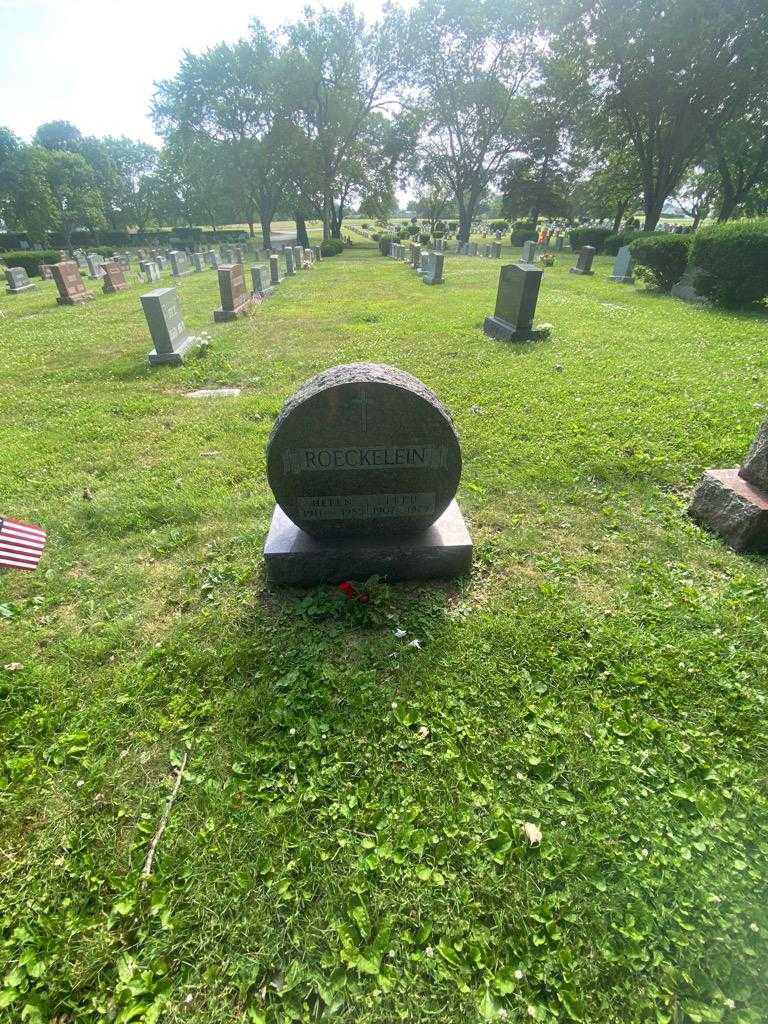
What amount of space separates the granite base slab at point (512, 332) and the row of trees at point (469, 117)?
22.2m

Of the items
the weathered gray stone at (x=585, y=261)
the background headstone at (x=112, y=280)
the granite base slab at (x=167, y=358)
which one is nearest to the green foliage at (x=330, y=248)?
the background headstone at (x=112, y=280)

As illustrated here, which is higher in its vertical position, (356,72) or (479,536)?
(356,72)

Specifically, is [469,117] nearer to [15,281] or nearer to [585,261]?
[585,261]

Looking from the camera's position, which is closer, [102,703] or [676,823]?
[676,823]

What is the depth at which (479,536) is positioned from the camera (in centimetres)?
416

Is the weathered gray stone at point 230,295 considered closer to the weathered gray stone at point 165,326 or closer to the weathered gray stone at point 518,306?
the weathered gray stone at point 165,326

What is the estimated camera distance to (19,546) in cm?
357

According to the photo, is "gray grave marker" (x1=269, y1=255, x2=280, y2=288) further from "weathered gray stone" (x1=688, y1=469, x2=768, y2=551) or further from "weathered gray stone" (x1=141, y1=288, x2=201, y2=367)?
"weathered gray stone" (x1=688, y1=469, x2=768, y2=551)

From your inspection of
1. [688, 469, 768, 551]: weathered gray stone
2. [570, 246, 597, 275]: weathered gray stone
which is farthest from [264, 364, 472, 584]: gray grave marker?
[570, 246, 597, 275]: weathered gray stone

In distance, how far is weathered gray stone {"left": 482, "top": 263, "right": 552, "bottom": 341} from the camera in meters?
9.43

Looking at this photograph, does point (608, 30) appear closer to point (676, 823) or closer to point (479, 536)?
point (479, 536)

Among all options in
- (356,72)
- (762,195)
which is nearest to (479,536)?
(762,195)

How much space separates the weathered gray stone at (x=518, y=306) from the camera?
371 inches

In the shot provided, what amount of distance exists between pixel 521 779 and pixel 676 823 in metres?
0.68
